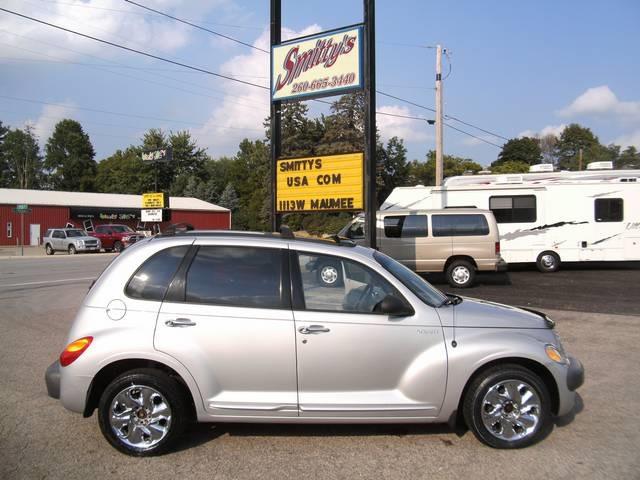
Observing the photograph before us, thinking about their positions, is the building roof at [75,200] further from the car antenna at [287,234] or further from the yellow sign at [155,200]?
the car antenna at [287,234]

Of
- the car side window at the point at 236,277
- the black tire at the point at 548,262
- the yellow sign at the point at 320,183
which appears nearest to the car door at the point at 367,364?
the car side window at the point at 236,277

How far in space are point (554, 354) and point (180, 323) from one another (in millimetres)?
2969

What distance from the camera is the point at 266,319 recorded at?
13.4 ft

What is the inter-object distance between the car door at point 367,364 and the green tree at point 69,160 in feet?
333

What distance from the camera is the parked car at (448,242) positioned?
14266 mm

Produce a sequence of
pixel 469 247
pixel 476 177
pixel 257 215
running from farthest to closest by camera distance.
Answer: pixel 257 215, pixel 476 177, pixel 469 247

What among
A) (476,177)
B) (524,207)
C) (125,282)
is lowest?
(125,282)

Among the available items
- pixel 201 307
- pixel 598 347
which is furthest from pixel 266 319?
pixel 598 347

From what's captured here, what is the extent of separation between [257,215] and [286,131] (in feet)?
49.5

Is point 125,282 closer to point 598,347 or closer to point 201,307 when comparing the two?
point 201,307

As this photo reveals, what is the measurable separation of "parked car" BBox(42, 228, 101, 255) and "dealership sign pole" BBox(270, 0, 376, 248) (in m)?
24.2

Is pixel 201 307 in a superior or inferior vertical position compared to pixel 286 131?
inferior

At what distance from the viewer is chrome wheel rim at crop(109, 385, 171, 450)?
403 centimetres

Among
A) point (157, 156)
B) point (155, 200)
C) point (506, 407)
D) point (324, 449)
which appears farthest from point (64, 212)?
point (506, 407)
